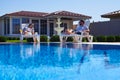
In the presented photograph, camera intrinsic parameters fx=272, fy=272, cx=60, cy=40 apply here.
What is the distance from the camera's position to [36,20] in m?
28.2

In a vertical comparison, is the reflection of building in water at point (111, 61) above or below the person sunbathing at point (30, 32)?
below

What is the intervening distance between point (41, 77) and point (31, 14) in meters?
22.0

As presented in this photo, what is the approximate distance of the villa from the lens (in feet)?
87.5

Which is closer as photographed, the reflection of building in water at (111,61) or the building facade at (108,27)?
the reflection of building in water at (111,61)

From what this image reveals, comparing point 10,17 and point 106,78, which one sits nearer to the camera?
point 106,78

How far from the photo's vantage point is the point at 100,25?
26.5m

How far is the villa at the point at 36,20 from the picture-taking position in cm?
2667

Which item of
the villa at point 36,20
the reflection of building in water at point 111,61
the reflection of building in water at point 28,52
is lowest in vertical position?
the reflection of building in water at point 111,61

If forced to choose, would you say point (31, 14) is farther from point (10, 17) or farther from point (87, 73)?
point (87, 73)

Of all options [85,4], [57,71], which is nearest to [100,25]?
[85,4]

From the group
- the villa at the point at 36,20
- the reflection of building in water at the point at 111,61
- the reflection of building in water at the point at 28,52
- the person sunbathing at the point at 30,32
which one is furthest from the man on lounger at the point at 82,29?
the reflection of building in water at the point at 111,61

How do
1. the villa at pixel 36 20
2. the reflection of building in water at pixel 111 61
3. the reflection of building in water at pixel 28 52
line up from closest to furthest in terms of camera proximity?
the reflection of building in water at pixel 111 61, the reflection of building in water at pixel 28 52, the villa at pixel 36 20

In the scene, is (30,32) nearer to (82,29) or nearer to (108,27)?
(82,29)

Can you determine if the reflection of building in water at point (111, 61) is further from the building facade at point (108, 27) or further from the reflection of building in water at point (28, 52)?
the building facade at point (108, 27)
